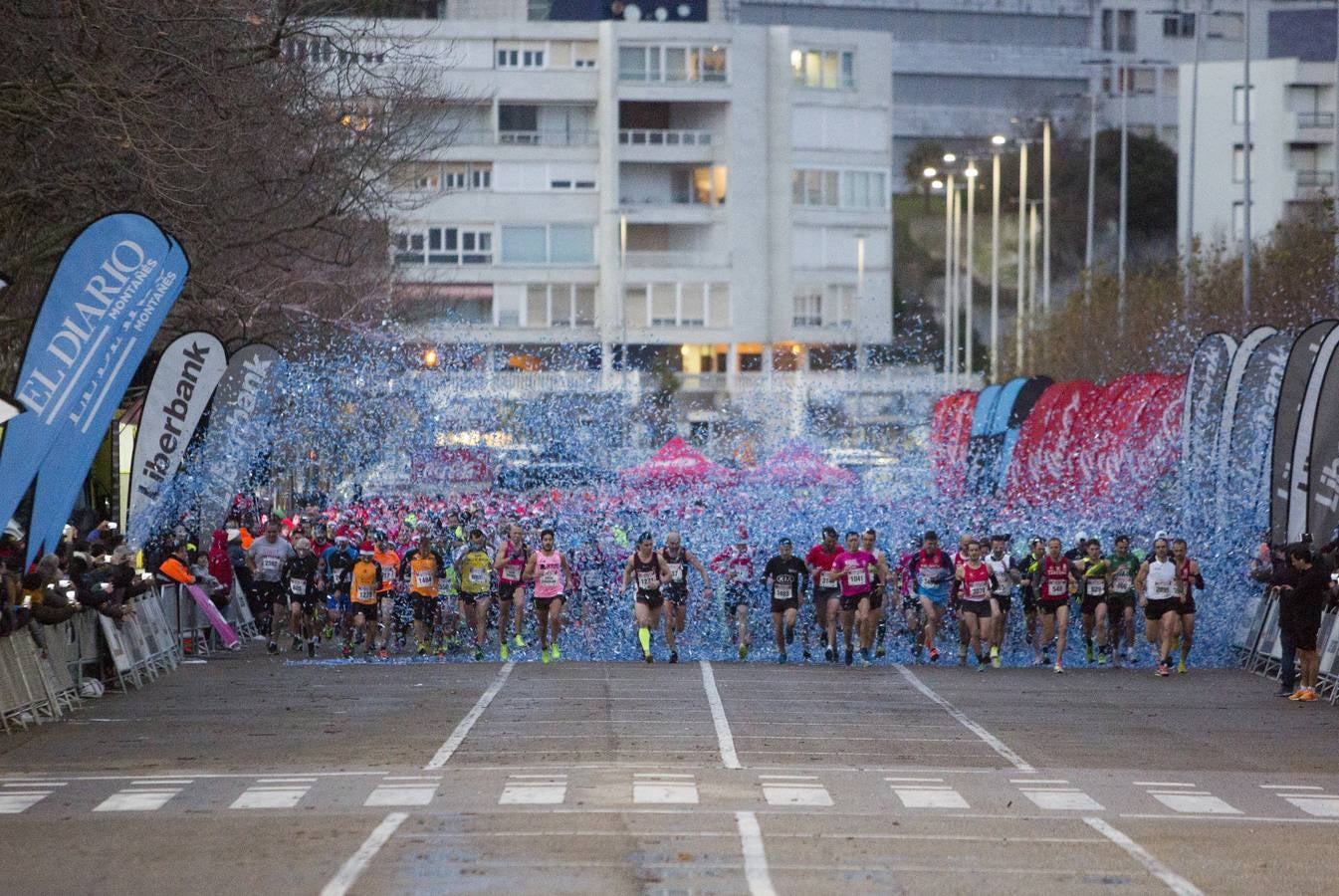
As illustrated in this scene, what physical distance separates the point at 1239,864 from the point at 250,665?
56.7ft

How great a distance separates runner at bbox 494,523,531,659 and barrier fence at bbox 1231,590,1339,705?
879 cm

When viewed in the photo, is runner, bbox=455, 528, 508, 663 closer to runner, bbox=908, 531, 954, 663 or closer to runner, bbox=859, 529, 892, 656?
runner, bbox=859, 529, 892, 656

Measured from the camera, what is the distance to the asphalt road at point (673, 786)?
516 inches

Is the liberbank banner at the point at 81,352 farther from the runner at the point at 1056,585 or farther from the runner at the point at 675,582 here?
the runner at the point at 1056,585

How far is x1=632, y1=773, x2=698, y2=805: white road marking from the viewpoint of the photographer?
1608cm

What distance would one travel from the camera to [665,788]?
54.6ft

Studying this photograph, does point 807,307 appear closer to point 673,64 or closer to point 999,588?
point 673,64

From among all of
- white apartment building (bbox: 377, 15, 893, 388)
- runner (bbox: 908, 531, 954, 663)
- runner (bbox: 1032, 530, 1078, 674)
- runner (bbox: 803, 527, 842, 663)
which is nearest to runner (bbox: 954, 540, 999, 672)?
runner (bbox: 908, 531, 954, 663)

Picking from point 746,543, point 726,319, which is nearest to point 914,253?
point 726,319

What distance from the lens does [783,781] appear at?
56.5ft

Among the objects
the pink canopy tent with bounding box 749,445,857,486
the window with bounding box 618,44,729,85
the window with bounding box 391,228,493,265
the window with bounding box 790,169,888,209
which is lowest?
the pink canopy tent with bounding box 749,445,857,486

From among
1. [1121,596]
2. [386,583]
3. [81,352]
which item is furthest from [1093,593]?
[81,352]

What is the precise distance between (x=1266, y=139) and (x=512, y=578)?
72.7 meters

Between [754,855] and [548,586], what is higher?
[548,586]
